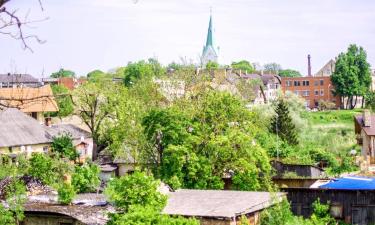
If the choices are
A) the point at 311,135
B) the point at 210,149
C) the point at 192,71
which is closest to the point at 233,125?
the point at 210,149

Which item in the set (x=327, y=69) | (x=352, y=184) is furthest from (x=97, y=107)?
(x=327, y=69)

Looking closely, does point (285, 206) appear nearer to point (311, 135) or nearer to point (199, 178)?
point (199, 178)

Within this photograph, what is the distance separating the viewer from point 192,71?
2015 inches

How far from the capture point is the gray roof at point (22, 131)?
157 feet

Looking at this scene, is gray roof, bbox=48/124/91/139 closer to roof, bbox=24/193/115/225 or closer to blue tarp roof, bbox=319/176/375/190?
blue tarp roof, bbox=319/176/375/190

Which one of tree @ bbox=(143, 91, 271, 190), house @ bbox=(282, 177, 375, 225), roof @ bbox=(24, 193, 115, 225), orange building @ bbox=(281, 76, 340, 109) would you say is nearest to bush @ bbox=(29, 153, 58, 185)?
roof @ bbox=(24, 193, 115, 225)

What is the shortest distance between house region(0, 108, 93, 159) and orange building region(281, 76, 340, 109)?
62453mm

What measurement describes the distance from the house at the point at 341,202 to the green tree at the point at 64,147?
22.5 meters

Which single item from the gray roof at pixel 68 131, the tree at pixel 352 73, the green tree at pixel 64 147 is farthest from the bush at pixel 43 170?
the tree at pixel 352 73

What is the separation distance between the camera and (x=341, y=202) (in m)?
26.3

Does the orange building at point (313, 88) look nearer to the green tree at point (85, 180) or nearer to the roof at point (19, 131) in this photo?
the roof at point (19, 131)

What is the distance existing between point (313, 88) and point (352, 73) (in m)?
14.4

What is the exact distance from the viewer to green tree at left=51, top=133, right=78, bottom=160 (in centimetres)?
4660

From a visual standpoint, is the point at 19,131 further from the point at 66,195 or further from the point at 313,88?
the point at 313,88
